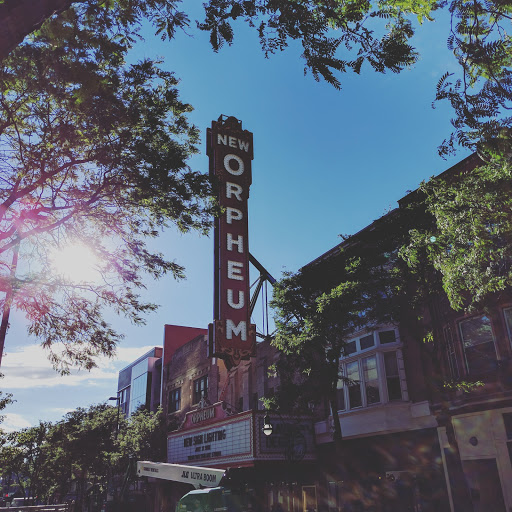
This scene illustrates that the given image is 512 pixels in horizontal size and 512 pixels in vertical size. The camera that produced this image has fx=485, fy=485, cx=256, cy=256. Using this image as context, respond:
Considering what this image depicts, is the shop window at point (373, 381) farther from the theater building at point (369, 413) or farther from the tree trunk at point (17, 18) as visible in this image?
the tree trunk at point (17, 18)

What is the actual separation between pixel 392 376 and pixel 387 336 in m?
1.70

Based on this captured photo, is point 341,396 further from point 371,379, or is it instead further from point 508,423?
point 508,423

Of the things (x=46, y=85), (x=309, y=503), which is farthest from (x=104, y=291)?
(x=309, y=503)

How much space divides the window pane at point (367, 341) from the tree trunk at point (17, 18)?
62.1 feet

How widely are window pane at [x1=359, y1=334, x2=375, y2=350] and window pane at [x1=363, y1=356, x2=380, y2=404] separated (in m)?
0.54

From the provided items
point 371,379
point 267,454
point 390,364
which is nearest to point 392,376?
point 390,364

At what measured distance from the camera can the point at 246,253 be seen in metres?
25.8

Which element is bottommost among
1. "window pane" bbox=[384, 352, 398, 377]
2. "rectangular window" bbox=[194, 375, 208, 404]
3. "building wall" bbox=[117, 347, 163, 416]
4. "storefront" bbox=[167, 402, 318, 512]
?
"storefront" bbox=[167, 402, 318, 512]

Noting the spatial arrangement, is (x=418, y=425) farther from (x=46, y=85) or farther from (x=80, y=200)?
(x=46, y=85)

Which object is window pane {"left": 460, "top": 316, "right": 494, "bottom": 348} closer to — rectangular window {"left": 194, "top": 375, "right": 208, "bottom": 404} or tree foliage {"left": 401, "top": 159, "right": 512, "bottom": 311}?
tree foliage {"left": 401, "top": 159, "right": 512, "bottom": 311}

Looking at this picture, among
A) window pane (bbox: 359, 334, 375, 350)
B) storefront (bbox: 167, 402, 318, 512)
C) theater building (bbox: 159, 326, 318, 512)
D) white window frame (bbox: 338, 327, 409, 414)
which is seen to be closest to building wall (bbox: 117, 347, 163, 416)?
theater building (bbox: 159, 326, 318, 512)

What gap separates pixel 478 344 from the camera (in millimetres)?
17766

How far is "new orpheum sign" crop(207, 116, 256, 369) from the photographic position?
2367 cm

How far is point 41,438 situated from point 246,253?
151 ft
